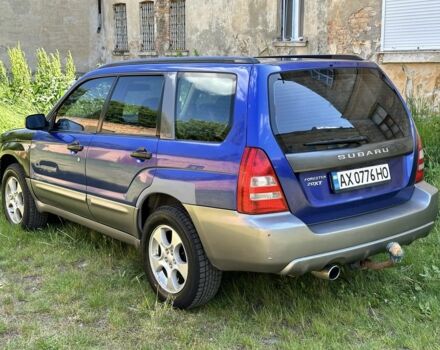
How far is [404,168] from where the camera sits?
3631 millimetres

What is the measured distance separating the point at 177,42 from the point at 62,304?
13.3 m

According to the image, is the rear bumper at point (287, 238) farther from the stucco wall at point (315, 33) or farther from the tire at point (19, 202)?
the stucco wall at point (315, 33)

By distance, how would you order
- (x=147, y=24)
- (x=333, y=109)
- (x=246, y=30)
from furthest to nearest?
1. (x=147, y=24)
2. (x=246, y=30)
3. (x=333, y=109)

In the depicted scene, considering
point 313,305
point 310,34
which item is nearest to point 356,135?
point 313,305

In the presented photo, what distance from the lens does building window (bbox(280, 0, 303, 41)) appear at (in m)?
11.9

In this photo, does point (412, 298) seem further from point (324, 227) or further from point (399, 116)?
point (399, 116)

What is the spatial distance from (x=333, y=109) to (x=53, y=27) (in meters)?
17.4

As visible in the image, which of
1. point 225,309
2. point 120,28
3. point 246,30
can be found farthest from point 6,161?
point 120,28

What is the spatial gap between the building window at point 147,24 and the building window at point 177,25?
1.02 meters

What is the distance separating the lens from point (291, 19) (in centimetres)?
1211

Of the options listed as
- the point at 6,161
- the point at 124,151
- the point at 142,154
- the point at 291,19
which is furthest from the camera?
the point at 291,19

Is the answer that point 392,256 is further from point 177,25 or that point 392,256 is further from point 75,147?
point 177,25

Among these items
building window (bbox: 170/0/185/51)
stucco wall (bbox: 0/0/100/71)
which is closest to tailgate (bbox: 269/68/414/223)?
building window (bbox: 170/0/185/51)

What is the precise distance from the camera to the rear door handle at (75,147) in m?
4.38
